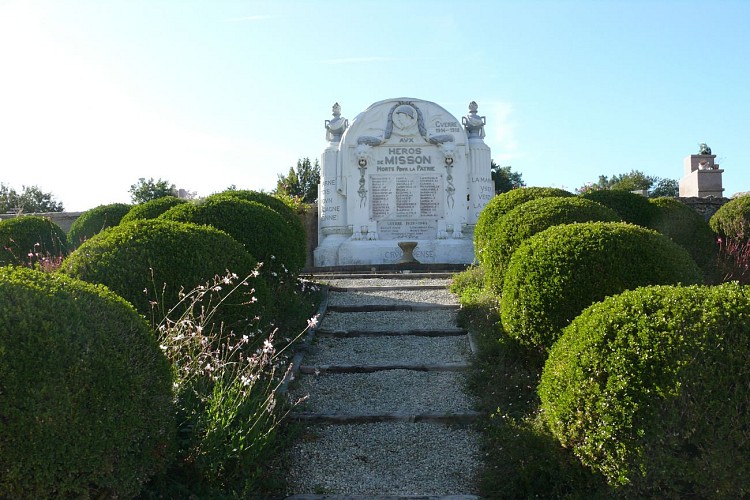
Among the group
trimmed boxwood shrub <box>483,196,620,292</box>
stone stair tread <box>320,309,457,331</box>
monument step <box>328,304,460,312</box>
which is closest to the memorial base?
monument step <box>328,304,460,312</box>

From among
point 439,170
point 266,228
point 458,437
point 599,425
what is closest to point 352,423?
point 458,437

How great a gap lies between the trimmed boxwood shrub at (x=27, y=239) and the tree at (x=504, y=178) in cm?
3115

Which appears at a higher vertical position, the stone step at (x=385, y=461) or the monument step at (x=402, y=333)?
the monument step at (x=402, y=333)

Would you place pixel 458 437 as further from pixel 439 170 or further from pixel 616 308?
pixel 439 170

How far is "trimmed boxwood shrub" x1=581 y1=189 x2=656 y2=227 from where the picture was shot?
9.88 meters

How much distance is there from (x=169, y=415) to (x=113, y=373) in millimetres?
484

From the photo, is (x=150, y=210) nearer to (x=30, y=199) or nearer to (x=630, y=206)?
(x=630, y=206)

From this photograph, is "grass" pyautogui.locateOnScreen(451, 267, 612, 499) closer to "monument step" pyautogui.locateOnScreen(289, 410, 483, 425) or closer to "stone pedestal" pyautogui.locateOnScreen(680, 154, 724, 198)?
"monument step" pyautogui.locateOnScreen(289, 410, 483, 425)

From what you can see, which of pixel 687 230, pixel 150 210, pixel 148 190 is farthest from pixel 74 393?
pixel 148 190

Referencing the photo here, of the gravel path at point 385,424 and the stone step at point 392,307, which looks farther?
the stone step at point 392,307

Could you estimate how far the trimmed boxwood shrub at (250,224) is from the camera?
7207mm

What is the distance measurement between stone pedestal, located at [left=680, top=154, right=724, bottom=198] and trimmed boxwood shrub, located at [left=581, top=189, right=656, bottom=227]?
19.3ft

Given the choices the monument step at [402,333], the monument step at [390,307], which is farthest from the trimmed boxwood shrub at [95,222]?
the monument step at [402,333]

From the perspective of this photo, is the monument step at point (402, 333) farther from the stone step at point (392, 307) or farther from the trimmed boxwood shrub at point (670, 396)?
the trimmed boxwood shrub at point (670, 396)
